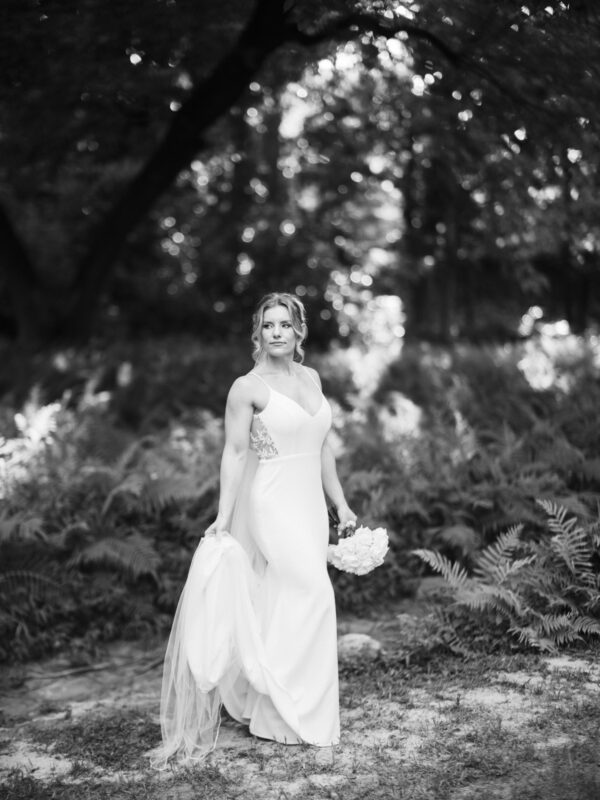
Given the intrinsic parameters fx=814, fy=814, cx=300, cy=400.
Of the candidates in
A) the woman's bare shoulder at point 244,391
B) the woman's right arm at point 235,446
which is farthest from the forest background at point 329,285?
the woman's bare shoulder at point 244,391

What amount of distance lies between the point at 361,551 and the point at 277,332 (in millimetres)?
1335

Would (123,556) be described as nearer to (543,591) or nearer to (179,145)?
(543,591)

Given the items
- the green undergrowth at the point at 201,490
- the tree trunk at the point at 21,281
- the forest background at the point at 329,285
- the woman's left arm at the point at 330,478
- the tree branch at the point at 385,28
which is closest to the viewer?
the woman's left arm at the point at 330,478

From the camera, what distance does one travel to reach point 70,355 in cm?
1255

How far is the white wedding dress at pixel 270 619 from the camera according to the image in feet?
14.4

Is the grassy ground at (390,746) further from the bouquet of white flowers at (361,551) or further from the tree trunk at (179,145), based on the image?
the tree trunk at (179,145)

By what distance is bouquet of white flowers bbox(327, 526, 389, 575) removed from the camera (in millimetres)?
4605

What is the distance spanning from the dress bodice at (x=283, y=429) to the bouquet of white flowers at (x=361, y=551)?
0.55 m

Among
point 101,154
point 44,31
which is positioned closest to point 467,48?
point 44,31

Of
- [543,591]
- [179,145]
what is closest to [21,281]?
[179,145]

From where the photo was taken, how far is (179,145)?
10.1 m

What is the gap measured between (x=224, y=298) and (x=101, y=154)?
6.68 m

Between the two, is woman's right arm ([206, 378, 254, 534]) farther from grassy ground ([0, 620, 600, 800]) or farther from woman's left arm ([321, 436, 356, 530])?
grassy ground ([0, 620, 600, 800])

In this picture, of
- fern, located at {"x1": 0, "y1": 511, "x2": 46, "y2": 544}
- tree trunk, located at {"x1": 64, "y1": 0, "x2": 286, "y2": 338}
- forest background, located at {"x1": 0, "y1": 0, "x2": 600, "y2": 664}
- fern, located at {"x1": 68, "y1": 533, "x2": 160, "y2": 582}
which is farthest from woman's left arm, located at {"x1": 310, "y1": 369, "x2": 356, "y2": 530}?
tree trunk, located at {"x1": 64, "y1": 0, "x2": 286, "y2": 338}
